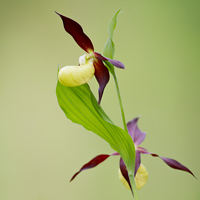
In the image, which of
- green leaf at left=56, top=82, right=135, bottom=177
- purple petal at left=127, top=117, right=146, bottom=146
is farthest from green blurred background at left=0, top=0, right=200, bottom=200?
green leaf at left=56, top=82, right=135, bottom=177

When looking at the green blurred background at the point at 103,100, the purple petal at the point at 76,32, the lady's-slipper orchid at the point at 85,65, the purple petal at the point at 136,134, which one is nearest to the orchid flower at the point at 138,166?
the purple petal at the point at 136,134

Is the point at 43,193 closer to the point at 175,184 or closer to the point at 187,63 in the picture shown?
the point at 175,184

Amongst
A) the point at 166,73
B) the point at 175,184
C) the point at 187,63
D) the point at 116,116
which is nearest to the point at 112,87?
the point at 116,116

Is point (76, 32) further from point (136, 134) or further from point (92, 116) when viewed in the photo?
point (136, 134)

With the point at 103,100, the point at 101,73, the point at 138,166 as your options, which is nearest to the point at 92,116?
the point at 101,73

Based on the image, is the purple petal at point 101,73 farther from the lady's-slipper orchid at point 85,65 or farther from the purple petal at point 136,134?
the purple petal at point 136,134
